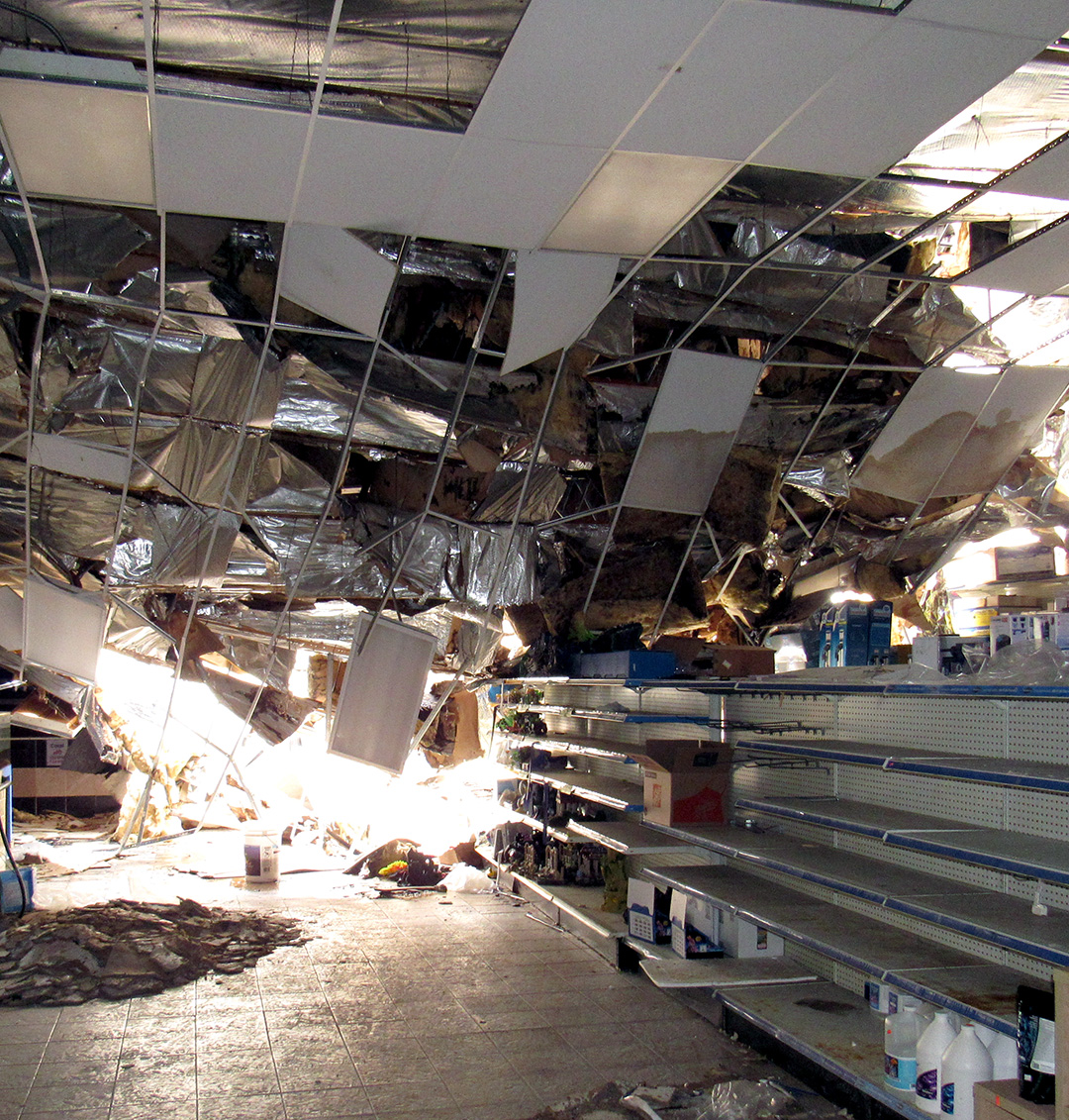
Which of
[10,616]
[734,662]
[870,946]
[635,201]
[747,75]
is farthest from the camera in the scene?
[10,616]

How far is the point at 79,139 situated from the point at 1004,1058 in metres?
3.67

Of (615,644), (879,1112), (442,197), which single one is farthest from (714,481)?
(879,1112)

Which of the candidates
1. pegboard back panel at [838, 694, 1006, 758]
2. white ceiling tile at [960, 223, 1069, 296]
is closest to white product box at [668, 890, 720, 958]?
pegboard back panel at [838, 694, 1006, 758]

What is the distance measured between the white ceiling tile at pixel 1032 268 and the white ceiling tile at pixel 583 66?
1628 millimetres

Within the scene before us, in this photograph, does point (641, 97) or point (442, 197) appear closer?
point (641, 97)

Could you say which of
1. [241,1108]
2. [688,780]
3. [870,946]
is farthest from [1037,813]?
[241,1108]

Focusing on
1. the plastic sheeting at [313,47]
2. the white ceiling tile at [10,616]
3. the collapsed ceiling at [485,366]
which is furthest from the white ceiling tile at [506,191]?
the white ceiling tile at [10,616]

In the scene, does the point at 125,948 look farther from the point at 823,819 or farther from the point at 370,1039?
the point at 823,819

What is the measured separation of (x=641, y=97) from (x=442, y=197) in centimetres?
80

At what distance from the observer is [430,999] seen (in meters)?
4.59

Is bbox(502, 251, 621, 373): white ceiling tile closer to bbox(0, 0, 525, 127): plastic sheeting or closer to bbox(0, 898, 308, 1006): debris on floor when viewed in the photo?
bbox(0, 0, 525, 127): plastic sheeting

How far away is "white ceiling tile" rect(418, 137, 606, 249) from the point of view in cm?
285

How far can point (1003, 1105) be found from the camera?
236 cm

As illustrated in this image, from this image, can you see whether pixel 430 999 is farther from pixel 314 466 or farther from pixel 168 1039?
pixel 314 466
